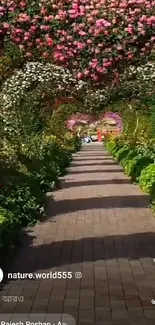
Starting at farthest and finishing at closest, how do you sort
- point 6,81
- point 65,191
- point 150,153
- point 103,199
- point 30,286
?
point 150,153 < point 65,191 < point 103,199 < point 6,81 < point 30,286

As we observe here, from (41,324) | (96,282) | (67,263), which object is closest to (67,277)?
(96,282)

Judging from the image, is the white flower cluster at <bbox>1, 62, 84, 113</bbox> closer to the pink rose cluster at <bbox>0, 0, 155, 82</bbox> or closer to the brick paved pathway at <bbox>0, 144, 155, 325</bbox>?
the pink rose cluster at <bbox>0, 0, 155, 82</bbox>

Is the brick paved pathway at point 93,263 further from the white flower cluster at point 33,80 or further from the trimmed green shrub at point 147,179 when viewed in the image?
the trimmed green shrub at point 147,179

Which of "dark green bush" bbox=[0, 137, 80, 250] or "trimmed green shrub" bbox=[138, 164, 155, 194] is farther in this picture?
"trimmed green shrub" bbox=[138, 164, 155, 194]

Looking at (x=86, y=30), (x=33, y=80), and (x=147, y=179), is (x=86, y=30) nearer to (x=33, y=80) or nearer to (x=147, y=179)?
(x=33, y=80)

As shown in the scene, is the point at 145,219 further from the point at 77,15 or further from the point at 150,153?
the point at 150,153

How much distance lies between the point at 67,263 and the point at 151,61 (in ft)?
9.07

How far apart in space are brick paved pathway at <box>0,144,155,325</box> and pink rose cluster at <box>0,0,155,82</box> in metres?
2.23

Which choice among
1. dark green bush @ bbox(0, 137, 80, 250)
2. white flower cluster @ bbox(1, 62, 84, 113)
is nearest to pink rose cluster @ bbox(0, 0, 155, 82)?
white flower cluster @ bbox(1, 62, 84, 113)

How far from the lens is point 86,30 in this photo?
8391 millimetres

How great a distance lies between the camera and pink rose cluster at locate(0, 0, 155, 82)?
8.35 m

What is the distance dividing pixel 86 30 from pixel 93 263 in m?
2.73

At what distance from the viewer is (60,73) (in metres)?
9.75

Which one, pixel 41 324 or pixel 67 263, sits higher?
pixel 41 324
